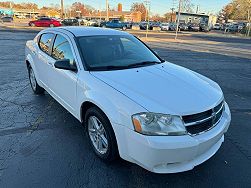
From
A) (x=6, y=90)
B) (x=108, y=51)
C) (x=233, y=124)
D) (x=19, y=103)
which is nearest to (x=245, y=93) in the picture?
(x=233, y=124)

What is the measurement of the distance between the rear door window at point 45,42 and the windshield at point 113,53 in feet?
3.54

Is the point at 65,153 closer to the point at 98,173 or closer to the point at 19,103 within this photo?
the point at 98,173

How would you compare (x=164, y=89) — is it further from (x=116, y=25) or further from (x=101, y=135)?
(x=116, y=25)

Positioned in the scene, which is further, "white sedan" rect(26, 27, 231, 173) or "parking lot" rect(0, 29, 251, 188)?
"parking lot" rect(0, 29, 251, 188)

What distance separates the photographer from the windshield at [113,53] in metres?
3.64

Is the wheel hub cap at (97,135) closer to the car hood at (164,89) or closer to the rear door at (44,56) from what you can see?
the car hood at (164,89)

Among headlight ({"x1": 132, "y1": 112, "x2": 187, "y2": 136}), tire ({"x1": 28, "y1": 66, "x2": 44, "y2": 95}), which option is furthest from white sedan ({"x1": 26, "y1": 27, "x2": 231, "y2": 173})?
tire ({"x1": 28, "y1": 66, "x2": 44, "y2": 95})

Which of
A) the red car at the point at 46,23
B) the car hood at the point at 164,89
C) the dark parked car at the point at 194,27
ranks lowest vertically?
the dark parked car at the point at 194,27

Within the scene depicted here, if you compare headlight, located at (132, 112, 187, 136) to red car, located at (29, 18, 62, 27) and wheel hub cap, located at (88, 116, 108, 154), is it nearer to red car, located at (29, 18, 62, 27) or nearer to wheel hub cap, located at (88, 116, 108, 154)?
wheel hub cap, located at (88, 116, 108, 154)

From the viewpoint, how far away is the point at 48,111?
15.9 ft

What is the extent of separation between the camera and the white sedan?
2.55 meters

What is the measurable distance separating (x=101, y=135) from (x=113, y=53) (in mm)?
1412

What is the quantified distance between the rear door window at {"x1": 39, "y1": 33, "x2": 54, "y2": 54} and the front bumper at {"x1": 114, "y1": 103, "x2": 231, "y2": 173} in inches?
107

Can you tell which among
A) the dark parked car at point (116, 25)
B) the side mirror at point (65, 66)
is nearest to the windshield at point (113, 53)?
the side mirror at point (65, 66)
